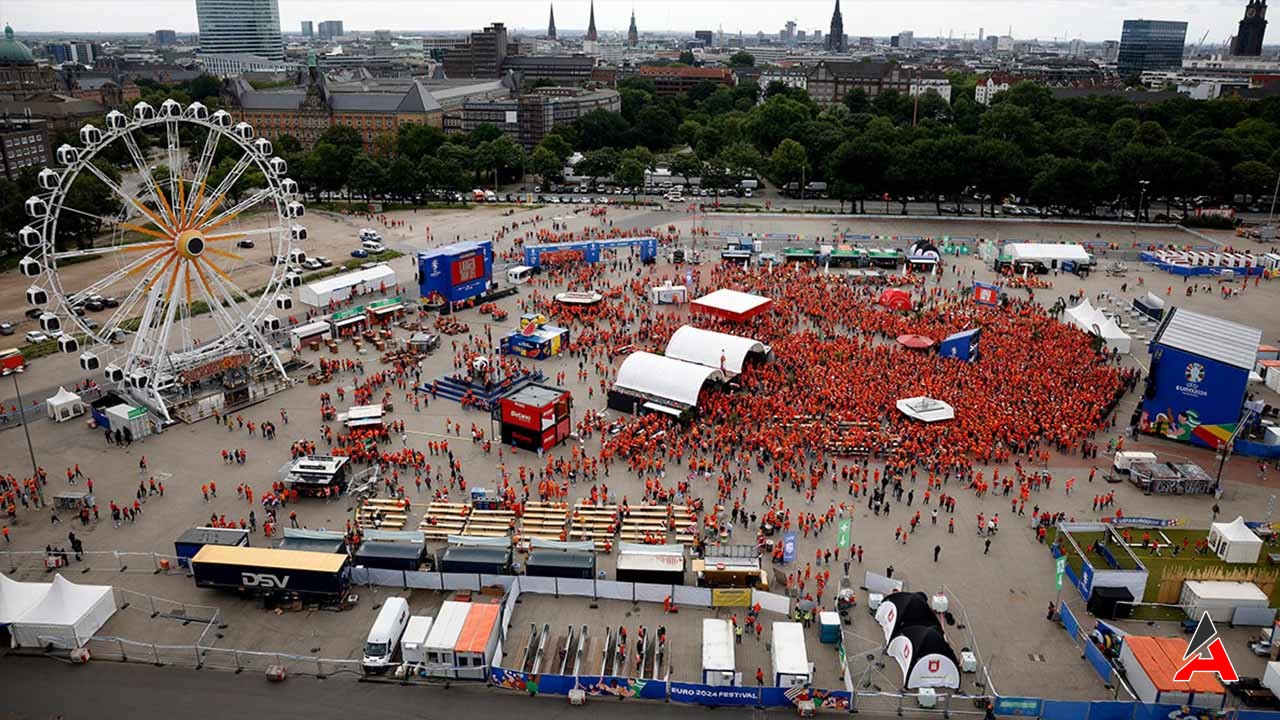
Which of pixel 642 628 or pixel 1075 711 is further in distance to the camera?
pixel 642 628

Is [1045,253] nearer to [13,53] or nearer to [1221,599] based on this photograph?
[1221,599]

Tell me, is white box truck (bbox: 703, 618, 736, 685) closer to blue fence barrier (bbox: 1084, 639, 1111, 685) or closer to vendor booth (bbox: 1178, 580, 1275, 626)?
blue fence barrier (bbox: 1084, 639, 1111, 685)

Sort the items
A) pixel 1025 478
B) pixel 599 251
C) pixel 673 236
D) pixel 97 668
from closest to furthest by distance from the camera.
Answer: pixel 97 668
pixel 1025 478
pixel 599 251
pixel 673 236

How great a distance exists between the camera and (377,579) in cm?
3353

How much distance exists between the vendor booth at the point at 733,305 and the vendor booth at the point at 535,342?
1076 centimetres

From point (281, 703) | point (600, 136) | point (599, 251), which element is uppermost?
point (600, 136)

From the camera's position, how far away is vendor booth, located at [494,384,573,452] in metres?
43.4

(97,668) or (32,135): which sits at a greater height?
(32,135)

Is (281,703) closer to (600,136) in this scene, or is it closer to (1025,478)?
(1025,478)

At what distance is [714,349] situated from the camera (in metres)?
52.2

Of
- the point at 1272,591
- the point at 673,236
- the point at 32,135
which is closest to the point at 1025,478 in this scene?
the point at 1272,591

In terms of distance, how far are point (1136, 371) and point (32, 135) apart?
132 metres

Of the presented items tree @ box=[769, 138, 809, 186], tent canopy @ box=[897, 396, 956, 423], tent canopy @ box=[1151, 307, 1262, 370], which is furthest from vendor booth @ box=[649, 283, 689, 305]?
tree @ box=[769, 138, 809, 186]

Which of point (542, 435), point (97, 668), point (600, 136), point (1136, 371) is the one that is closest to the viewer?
→ point (97, 668)
